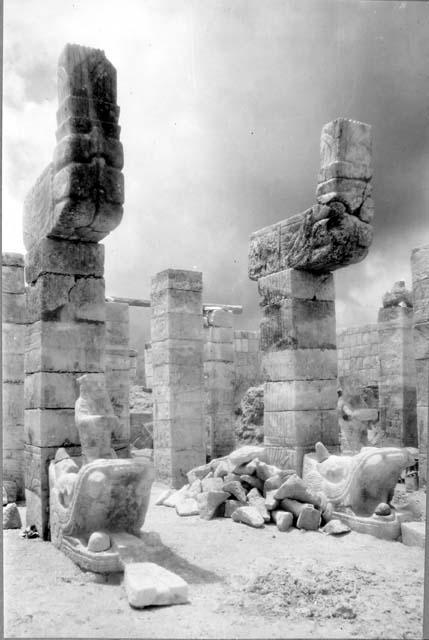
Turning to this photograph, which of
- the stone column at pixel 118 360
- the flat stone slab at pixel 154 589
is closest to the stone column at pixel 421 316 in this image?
the flat stone slab at pixel 154 589

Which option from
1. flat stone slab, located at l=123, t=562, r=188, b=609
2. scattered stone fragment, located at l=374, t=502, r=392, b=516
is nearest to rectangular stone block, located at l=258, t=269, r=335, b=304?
scattered stone fragment, located at l=374, t=502, r=392, b=516

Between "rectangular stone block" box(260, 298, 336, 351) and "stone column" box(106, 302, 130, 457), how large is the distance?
547cm

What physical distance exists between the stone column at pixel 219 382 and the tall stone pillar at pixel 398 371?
14.0 ft

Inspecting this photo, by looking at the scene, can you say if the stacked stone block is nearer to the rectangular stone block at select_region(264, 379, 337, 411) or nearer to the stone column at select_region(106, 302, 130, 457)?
the stone column at select_region(106, 302, 130, 457)

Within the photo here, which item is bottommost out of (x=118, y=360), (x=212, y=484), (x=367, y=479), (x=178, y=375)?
(x=212, y=484)

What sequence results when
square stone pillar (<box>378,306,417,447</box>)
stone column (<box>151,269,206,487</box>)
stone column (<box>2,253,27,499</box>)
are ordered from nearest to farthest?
1. stone column (<box>2,253,27,499</box>)
2. stone column (<box>151,269,206,487</box>)
3. square stone pillar (<box>378,306,417,447</box>)

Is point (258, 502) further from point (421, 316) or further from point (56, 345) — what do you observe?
point (421, 316)

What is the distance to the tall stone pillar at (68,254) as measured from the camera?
5.71 metres

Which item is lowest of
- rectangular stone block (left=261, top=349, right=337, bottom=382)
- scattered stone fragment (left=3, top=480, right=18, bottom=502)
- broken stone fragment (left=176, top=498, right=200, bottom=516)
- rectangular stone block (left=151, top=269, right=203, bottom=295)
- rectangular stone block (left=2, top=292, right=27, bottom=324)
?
scattered stone fragment (left=3, top=480, right=18, bottom=502)

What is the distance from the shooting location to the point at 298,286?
7785 millimetres

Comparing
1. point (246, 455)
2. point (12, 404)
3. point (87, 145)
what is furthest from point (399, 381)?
point (87, 145)

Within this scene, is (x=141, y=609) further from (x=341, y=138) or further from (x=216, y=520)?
(x=341, y=138)

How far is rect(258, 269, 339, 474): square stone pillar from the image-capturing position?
7.62 metres

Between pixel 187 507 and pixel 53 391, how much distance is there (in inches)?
91.4
